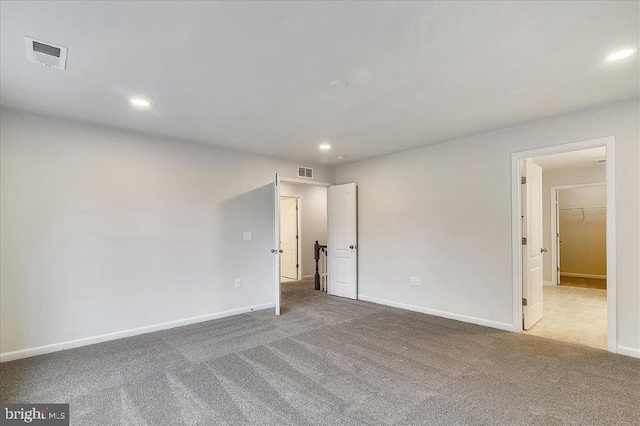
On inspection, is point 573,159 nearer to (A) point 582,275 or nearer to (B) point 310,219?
(A) point 582,275

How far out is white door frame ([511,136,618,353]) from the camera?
3.08 meters

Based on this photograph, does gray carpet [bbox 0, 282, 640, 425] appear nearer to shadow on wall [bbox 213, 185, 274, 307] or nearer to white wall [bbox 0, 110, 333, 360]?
white wall [bbox 0, 110, 333, 360]

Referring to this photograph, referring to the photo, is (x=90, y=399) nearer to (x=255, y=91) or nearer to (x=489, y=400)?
(x=255, y=91)

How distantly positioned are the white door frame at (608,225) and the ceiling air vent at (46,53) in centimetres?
447

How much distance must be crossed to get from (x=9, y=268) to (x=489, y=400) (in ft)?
14.8

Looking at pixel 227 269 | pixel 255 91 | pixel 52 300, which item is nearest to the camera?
pixel 255 91

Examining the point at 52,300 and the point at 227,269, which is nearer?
the point at 52,300

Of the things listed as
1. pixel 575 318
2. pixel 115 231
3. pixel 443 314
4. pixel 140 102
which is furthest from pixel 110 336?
pixel 575 318

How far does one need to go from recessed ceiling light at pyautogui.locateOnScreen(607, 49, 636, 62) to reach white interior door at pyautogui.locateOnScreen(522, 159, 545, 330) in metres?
1.68

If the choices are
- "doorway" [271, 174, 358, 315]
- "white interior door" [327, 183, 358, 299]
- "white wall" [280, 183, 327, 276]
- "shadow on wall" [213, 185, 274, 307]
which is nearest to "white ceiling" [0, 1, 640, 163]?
"shadow on wall" [213, 185, 274, 307]

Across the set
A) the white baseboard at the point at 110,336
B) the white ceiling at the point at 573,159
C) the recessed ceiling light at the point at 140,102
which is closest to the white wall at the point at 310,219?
the white baseboard at the point at 110,336

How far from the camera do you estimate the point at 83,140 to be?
351cm

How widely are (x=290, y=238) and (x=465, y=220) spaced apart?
4.65 metres

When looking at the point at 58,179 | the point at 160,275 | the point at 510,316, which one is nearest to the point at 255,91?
the point at 58,179
